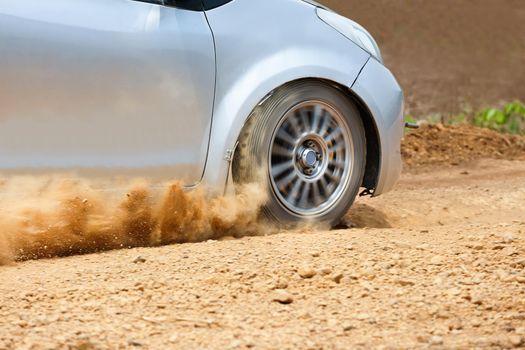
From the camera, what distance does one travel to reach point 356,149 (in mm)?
6320

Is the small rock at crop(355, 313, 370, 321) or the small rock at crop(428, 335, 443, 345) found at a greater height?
the small rock at crop(428, 335, 443, 345)

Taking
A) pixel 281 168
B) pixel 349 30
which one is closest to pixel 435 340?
pixel 281 168

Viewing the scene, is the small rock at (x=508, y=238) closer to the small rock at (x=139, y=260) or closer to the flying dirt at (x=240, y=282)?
the flying dirt at (x=240, y=282)

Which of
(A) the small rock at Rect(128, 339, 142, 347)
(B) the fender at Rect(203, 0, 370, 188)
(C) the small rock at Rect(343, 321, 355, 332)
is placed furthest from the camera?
(B) the fender at Rect(203, 0, 370, 188)

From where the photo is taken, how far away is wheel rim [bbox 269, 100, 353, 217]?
6.11 metres

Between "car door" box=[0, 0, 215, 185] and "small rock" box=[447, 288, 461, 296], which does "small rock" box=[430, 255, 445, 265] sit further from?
"car door" box=[0, 0, 215, 185]

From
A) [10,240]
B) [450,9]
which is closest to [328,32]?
[10,240]

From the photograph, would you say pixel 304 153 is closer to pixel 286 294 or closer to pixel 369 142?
pixel 369 142

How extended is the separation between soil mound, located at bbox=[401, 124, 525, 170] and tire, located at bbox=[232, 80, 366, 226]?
3870mm

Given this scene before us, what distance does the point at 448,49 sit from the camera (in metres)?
13.8

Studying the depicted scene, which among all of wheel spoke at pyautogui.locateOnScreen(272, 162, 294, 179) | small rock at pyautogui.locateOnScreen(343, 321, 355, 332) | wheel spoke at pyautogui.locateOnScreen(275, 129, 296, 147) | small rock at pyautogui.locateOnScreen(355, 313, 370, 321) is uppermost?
wheel spoke at pyautogui.locateOnScreen(275, 129, 296, 147)

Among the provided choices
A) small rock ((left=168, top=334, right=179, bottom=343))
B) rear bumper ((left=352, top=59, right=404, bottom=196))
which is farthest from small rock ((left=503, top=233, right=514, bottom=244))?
small rock ((left=168, top=334, right=179, bottom=343))

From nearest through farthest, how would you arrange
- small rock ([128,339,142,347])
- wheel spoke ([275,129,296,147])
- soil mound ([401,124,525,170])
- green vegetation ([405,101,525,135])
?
small rock ([128,339,142,347]) → wheel spoke ([275,129,296,147]) → soil mound ([401,124,525,170]) → green vegetation ([405,101,525,135])

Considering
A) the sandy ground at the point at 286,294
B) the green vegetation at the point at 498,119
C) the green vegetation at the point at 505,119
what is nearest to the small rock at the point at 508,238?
the sandy ground at the point at 286,294
